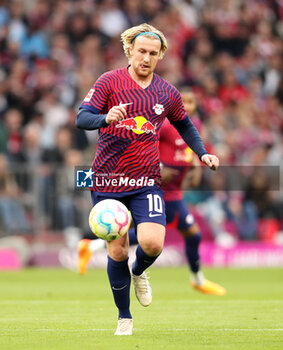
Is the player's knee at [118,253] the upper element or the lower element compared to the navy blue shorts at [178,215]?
upper

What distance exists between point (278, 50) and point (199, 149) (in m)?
17.7

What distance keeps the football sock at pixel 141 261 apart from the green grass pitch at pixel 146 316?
0.53m

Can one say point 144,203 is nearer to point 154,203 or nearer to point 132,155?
point 154,203

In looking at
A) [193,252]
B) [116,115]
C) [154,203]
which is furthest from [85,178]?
[193,252]

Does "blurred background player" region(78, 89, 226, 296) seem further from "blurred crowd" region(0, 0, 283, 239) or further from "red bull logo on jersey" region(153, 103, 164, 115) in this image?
"red bull logo on jersey" region(153, 103, 164, 115)

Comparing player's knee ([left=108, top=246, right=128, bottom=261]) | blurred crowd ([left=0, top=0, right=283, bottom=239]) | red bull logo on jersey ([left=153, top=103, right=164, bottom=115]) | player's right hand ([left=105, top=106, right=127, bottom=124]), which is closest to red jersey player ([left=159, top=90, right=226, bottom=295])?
blurred crowd ([left=0, top=0, right=283, bottom=239])

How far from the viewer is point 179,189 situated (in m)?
12.0

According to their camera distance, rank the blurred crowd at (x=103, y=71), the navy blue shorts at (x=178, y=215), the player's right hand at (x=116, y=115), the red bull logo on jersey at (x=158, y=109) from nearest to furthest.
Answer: the player's right hand at (x=116, y=115)
the red bull logo on jersey at (x=158, y=109)
the navy blue shorts at (x=178, y=215)
the blurred crowd at (x=103, y=71)

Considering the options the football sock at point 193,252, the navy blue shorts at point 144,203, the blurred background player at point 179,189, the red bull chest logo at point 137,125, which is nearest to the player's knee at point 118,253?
the navy blue shorts at point 144,203

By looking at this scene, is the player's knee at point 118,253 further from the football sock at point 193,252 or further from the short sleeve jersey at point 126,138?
the football sock at point 193,252

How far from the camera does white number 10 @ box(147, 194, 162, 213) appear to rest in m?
7.07

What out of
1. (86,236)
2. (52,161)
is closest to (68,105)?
(52,161)

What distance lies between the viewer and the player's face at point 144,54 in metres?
7.12

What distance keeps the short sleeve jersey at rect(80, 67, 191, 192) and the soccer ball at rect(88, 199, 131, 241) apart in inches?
9.6
